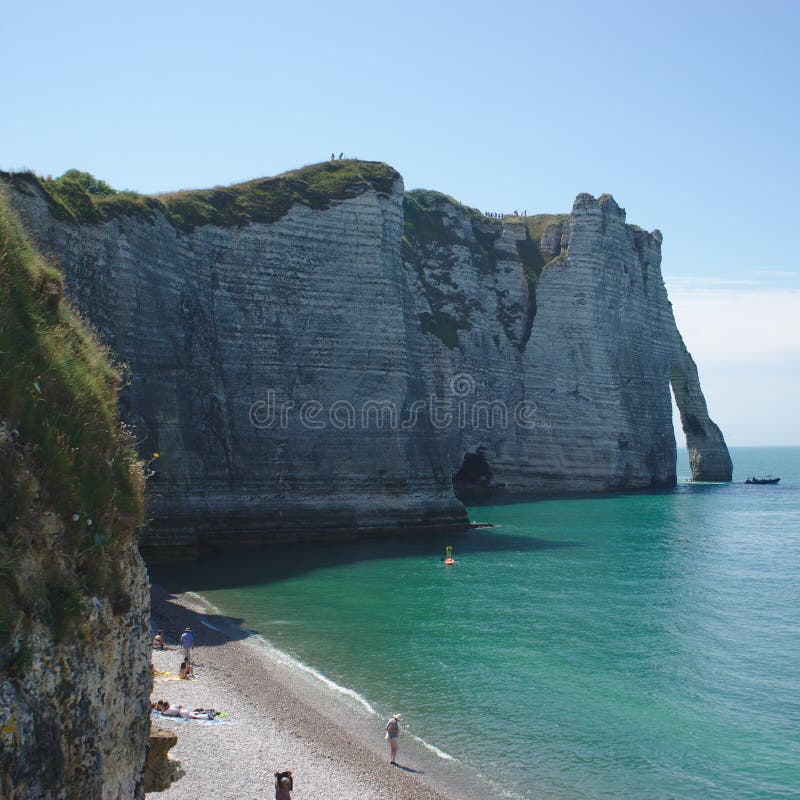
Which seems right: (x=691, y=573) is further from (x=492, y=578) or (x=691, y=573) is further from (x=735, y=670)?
(x=735, y=670)

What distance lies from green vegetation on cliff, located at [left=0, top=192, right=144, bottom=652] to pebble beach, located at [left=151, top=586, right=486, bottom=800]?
9.33 m

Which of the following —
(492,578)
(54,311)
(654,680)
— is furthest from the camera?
(492,578)

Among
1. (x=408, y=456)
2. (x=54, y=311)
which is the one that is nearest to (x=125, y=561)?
(x=54, y=311)

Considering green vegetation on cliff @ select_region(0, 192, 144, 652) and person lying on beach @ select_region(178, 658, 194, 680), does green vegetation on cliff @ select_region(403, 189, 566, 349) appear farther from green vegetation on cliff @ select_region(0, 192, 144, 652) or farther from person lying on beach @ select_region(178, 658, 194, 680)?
green vegetation on cliff @ select_region(0, 192, 144, 652)

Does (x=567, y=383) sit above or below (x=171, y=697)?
above

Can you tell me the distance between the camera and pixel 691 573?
148ft

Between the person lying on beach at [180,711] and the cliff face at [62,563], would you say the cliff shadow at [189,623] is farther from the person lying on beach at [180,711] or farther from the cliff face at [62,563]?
the cliff face at [62,563]

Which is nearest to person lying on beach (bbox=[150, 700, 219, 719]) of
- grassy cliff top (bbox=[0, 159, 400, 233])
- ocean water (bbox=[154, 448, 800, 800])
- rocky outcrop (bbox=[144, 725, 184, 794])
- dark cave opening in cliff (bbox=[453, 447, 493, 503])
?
ocean water (bbox=[154, 448, 800, 800])

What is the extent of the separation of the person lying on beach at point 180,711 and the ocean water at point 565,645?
4632mm

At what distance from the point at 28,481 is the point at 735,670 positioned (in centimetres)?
2533

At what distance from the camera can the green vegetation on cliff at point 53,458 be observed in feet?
26.0

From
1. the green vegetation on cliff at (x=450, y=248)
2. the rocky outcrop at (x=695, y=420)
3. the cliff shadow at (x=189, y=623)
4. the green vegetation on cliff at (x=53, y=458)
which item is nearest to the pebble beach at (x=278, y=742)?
the cliff shadow at (x=189, y=623)

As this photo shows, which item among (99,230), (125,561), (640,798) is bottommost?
(640,798)

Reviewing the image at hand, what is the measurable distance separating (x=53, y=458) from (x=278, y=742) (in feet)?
45.5
